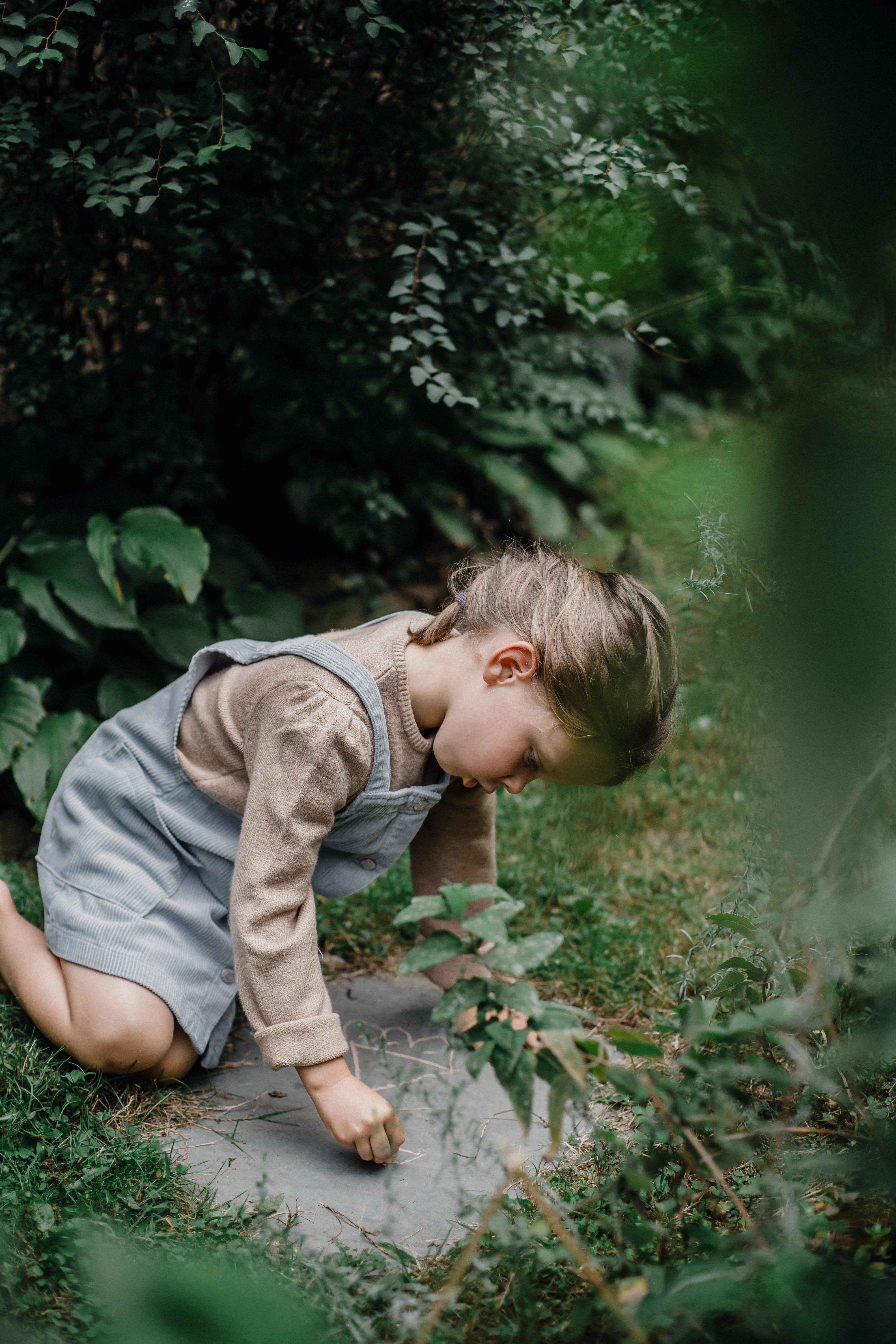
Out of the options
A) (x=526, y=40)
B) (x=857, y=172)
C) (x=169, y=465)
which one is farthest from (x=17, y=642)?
(x=857, y=172)

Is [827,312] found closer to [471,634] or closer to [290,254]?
[471,634]

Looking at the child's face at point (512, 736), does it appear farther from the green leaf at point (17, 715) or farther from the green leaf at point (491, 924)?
the green leaf at point (17, 715)

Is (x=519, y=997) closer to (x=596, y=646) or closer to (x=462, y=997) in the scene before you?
(x=462, y=997)

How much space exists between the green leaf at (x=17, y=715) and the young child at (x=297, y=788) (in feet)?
1.66

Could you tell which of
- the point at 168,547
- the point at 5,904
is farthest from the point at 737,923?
the point at 168,547

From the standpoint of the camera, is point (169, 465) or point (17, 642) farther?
point (169, 465)

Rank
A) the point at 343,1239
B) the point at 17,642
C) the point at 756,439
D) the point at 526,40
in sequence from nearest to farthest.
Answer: the point at 756,439, the point at 343,1239, the point at 526,40, the point at 17,642

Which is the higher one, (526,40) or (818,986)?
(526,40)

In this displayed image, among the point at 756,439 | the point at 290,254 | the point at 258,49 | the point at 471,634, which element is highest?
the point at 258,49

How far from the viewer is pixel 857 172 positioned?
57 cm

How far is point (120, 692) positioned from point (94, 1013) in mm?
1082

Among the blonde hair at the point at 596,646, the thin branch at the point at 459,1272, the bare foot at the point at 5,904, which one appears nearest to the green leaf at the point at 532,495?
the blonde hair at the point at 596,646

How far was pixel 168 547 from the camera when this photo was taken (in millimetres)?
2471

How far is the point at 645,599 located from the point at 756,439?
2.89 ft
